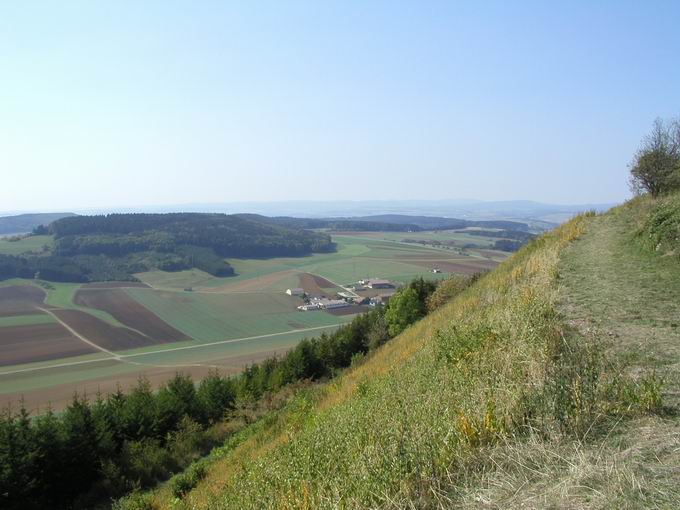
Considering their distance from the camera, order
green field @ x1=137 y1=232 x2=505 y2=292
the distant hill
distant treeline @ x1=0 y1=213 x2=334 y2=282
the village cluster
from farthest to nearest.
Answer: the distant hill, distant treeline @ x1=0 y1=213 x2=334 y2=282, green field @ x1=137 y1=232 x2=505 y2=292, the village cluster

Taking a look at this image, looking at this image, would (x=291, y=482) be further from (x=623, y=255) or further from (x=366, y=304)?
(x=366, y=304)

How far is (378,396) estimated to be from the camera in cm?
679

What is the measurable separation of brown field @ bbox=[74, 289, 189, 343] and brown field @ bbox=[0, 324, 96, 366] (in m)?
6.77

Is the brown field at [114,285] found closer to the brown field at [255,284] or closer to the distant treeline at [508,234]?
the brown field at [255,284]

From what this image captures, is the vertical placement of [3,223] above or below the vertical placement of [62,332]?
above

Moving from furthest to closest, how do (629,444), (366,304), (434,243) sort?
1. (434,243)
2. (366,304)
3. (629,444)

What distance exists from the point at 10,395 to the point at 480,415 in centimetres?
3938

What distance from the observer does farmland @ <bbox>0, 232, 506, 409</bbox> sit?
38.6 meters

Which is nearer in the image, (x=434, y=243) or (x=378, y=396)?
(x=378, y=396)

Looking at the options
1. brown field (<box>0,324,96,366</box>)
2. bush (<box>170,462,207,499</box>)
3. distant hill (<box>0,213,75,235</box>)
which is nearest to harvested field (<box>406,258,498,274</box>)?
brown field (<box>0,324,96,366</box>)

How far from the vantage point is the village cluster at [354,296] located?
200ft

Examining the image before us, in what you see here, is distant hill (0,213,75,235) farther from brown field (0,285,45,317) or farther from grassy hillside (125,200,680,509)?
grassy hillside (125,200,680,509)

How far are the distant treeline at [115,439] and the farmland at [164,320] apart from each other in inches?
564

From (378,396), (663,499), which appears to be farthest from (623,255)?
(663,499)
